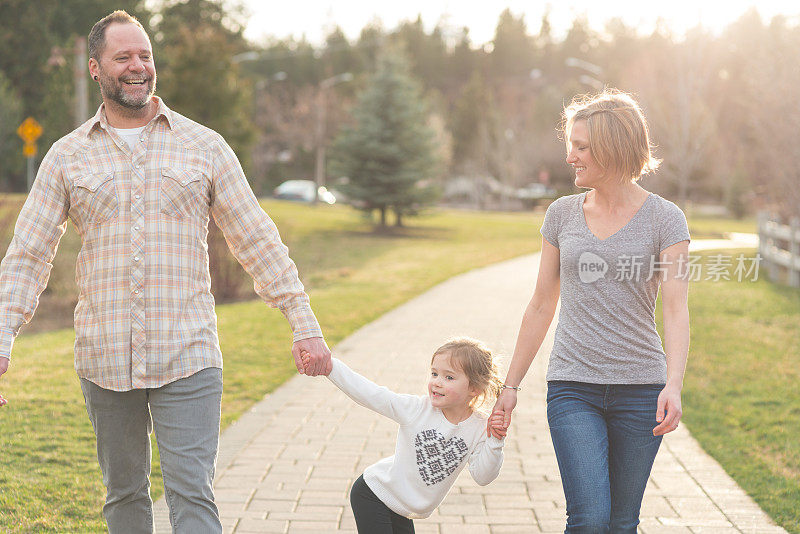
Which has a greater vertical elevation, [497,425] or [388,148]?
[497,425]

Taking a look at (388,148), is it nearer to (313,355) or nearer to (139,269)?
(313,355)

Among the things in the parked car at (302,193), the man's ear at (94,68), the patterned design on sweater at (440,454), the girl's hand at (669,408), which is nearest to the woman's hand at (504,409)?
the patterned design on sweater at (440,454)

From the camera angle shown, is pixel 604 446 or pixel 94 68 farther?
pixel 94 68

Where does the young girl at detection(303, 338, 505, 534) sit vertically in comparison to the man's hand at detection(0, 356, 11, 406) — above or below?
below

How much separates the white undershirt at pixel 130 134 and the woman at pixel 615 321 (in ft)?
4.90

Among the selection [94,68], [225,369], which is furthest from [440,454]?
[225,369]

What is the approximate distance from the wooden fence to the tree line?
54 cm

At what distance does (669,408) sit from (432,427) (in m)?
0.84

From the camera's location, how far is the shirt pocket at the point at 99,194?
312 centimetres

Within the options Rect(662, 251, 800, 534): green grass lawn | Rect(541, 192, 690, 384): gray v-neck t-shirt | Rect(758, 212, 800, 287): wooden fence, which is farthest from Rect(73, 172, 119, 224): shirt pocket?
Rect(758, 212, 800, 287): wooden fence

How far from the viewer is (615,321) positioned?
308cm

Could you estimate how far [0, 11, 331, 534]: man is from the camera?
10.2ft

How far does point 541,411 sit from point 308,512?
9.67ft

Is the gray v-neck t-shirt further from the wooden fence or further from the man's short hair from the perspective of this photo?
the wooden fence
